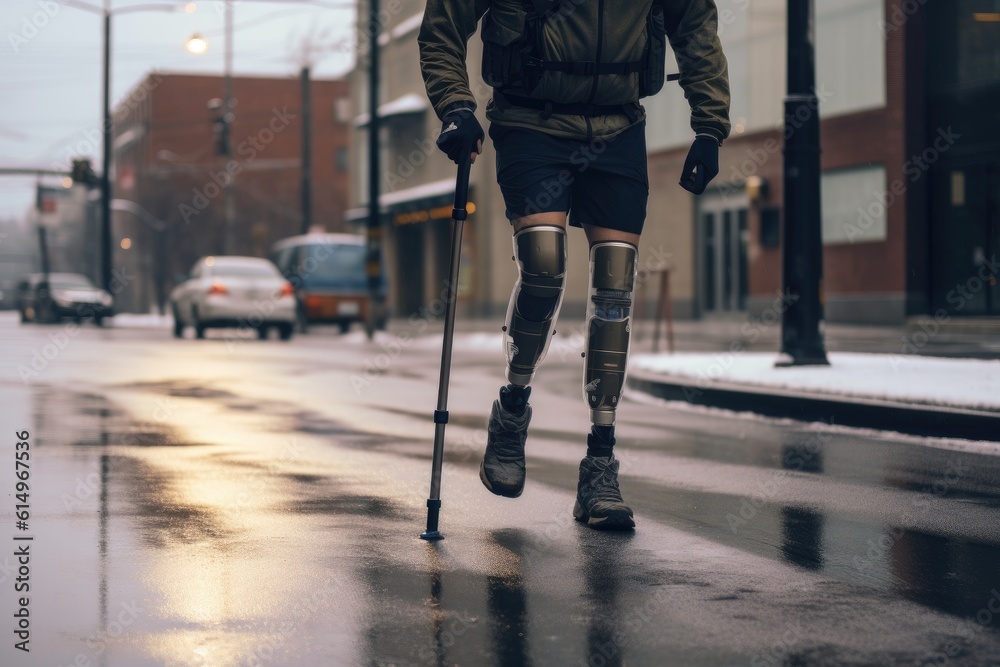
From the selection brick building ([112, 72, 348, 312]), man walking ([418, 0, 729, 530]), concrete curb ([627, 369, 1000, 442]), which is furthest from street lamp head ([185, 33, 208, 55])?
brick building ([112, 72, 348, 312])

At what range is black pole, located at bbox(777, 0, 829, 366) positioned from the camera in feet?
34.6

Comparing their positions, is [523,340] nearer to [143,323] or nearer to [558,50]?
[558,50]

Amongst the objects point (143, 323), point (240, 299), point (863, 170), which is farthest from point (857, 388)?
point (143, 323)

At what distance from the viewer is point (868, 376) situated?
9344 millimetres

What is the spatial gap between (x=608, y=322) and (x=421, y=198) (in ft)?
121

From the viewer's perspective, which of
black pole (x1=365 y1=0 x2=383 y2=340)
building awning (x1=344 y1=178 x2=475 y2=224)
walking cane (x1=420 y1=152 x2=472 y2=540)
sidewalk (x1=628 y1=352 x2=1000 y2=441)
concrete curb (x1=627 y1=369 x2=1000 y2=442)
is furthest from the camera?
building awning (x1=344 y1=178 x2=475 y2=224)

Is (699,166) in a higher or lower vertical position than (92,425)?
higher

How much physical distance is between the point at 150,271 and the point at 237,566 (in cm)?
6898

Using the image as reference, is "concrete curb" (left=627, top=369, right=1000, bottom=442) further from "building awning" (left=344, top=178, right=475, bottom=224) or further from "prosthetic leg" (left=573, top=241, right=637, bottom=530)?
"building awning" (left=344, top=178, right=475, bottom=224)

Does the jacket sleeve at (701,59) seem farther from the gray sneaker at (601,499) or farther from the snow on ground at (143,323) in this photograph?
the snow on ground at (143,323)

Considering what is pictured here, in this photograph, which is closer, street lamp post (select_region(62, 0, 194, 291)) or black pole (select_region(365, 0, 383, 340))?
black pole (select_region(365, 0, 383, 340))

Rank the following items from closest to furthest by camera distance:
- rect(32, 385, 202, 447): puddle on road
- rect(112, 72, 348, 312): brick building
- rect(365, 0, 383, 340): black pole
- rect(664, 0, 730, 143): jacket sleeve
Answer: rect(664, 0, 730, 143): jacket sleeve < rect(32, 385, 202, 447): puddle on road < rect(365, 0, 383, 340): black pole < rect(112, 72, 348, 312): brick building

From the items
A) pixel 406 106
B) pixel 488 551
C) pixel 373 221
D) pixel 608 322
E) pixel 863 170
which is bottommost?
pixel 488 551

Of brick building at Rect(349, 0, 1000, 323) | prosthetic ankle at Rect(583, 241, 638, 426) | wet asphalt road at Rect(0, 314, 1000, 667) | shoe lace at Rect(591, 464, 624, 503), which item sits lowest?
wet asphalt road at Rect(0, 314, 1000, 667)
